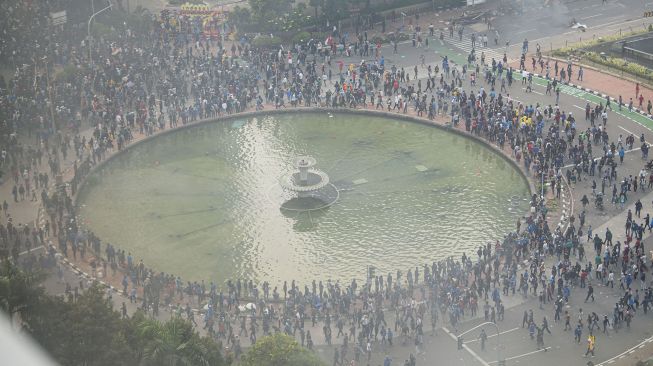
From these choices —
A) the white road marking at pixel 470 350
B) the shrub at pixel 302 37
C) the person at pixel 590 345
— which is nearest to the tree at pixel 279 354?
the white road marking at pixel 470 350

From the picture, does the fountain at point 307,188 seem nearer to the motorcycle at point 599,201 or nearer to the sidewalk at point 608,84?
the motorcycle at point 599,201

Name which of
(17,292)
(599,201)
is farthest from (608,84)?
(17,292)

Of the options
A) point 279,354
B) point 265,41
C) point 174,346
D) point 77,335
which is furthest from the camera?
point 265,41

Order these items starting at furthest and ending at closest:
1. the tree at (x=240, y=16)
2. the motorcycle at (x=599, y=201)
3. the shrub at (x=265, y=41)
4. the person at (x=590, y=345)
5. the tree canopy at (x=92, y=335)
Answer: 1. the tree at (x=240, y=16)
2. the shrub at (x=265, y=41)
3. the motorcycle at (x=599, y=201)
4. the person at (x=590, y=345)
5. the tree canopy at (x=92, y=335)

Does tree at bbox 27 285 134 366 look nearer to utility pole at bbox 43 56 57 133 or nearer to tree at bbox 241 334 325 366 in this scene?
tree at bbox 241 334 325 366

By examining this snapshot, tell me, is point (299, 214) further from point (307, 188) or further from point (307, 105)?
point (307, 105)

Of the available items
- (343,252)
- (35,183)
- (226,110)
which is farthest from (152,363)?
(226,110)

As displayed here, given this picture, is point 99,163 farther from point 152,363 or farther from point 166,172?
point 152,363
